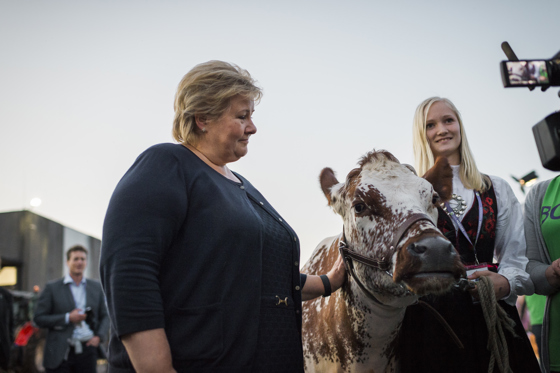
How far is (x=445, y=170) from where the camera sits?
2906mm

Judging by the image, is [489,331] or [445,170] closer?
[489,331]

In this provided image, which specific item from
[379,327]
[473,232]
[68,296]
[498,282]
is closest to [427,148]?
[473,232]

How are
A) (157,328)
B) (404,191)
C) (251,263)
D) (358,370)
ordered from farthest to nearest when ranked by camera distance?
(358,370), (404,191), (251,263), (157,328)

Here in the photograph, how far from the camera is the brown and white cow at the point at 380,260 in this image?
2.12m

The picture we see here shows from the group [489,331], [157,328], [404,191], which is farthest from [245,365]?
[489,331]

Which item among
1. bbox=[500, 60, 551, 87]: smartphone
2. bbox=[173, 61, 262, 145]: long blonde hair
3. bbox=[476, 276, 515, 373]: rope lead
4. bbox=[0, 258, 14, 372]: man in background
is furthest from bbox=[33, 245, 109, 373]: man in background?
bbox=[500, 60, 551, 87]: smartphone

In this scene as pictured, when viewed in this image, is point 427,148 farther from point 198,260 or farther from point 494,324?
point 198,260

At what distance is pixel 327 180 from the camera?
3.24 meters

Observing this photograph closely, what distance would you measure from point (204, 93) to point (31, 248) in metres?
17.6

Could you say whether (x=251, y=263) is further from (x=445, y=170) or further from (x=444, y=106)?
(x=444, y=106)

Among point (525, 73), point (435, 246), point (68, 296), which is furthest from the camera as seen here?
point (68, 296)

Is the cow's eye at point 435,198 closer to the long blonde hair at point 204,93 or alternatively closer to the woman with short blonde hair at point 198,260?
the woman with short blonde hair at point 198,260

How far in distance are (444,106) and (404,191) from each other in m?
1.11

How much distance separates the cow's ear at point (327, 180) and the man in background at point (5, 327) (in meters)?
5.32
